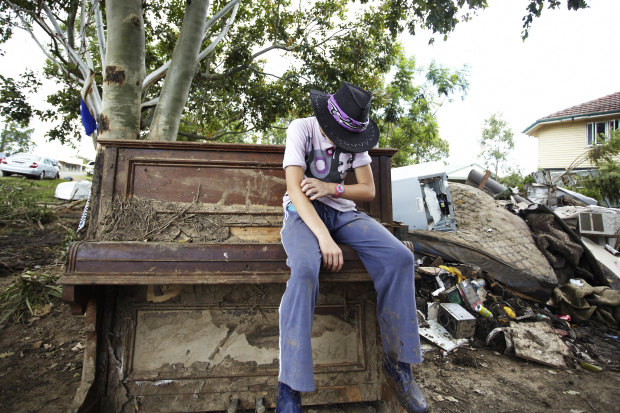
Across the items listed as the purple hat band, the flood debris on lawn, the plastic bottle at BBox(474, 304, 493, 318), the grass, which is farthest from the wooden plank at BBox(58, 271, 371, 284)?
the grass

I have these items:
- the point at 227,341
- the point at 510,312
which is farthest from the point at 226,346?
the point at 510,312

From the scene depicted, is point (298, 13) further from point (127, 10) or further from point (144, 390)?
point (144, 390)

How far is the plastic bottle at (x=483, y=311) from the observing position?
3650mm

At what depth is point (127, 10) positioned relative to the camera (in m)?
3.54

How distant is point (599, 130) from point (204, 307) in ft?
75.0

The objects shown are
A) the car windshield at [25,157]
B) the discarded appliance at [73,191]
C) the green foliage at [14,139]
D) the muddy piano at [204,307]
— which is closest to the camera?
the muddy piano at [204,307]

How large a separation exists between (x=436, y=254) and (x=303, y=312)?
372 cm

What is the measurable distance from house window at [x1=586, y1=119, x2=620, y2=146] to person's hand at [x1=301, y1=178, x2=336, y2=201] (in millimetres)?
20070

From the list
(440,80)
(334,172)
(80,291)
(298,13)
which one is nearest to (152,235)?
(80,291)

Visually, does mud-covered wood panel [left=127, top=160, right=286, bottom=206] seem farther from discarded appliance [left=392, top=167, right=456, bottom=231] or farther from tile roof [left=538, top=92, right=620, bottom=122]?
tile roof [left=538, top=92, right=620, bottom=122]

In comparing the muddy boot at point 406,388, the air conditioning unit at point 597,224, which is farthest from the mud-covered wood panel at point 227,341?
the air conditioning unit at point 597,224

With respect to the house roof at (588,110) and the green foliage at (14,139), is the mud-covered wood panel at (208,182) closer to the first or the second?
the house roof at (588,110)

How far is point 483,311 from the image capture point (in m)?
3.67

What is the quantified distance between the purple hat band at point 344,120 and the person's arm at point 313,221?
381 mm
